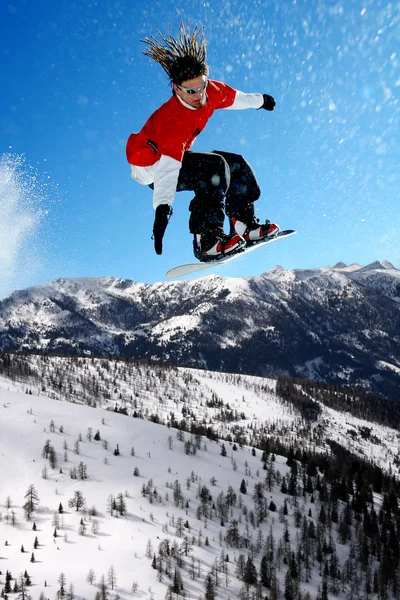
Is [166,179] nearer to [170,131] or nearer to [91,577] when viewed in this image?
[170,131]

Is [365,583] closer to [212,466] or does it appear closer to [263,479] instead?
[263,479]

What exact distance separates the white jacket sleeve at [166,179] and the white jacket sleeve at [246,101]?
6.21 ft

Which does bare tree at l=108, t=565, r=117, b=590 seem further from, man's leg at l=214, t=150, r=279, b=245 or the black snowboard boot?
man's leg at l=214, t=150, r=279, b=245

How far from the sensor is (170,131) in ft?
16.0

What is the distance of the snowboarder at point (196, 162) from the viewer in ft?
16.0

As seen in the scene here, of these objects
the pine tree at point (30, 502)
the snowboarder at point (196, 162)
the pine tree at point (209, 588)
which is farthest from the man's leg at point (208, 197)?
the pine tree at point (30, 502)

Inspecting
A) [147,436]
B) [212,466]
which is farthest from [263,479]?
[147,436]

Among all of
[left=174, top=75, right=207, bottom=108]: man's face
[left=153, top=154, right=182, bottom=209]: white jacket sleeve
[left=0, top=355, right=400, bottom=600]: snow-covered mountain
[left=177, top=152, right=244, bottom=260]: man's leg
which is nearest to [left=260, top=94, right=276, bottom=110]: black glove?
[left=177, top=152, right=244, bottom=260]: man's leg

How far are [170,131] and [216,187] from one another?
1.24 m

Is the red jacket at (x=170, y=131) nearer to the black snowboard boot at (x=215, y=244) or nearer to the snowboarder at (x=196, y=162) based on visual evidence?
the snowboarder at (x=196, y=162)

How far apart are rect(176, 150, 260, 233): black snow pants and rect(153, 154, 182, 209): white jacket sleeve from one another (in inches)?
36.4

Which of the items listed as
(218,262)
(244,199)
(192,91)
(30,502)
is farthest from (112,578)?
(192,91)

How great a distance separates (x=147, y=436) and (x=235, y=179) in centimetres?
11755

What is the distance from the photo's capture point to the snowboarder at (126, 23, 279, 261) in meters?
4.87
